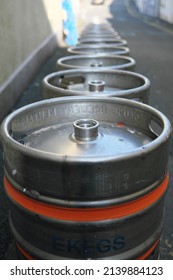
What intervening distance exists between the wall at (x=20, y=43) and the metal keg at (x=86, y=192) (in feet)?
9.46

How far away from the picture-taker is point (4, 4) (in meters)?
4.72

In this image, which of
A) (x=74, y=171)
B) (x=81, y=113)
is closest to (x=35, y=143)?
(x=81, y=113)

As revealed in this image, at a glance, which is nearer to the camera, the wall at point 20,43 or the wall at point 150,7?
the wall at point 20,43

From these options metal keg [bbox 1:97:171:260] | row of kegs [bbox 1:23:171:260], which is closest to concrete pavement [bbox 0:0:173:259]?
row of kegs [bbox 1:23:171:260]

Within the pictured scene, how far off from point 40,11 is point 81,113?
21.3ft

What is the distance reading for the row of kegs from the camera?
4.17 ft

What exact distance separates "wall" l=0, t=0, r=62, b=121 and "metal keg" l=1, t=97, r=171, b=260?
2.88 m

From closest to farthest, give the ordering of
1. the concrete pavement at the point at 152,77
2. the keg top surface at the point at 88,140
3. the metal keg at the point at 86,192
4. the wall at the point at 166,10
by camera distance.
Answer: the metal keg at the point at 86,192
the keg top surface at the point at 88,140
the concrete pavement at the point at 152,77
the wall at the point at 166,10

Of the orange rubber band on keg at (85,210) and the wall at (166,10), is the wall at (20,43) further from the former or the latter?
the wall at (166,10)

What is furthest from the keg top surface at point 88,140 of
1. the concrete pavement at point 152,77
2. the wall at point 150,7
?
the wall at point 150,7

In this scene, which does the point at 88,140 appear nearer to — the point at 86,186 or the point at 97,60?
the point at 86,186

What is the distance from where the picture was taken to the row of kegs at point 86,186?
1.27 metres

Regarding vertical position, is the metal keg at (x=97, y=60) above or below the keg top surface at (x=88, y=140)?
below

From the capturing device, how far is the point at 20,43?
19.0 feet
